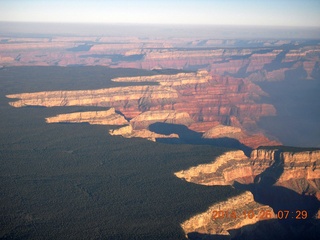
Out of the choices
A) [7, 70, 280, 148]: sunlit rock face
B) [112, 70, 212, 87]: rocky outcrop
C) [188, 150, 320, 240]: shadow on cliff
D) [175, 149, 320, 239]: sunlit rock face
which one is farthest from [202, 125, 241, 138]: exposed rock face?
[112, 70, 212, 87]: rocky outcrop

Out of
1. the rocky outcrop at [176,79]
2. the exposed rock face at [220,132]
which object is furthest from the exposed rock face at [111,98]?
the exposed rock face at [220,132]

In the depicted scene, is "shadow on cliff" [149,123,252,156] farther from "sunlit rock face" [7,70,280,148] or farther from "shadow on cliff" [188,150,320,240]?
"shadow on cliff" [188,150,320,240]

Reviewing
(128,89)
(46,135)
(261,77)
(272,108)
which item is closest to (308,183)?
(46,135)

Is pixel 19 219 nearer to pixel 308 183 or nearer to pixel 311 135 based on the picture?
pixel 308 183

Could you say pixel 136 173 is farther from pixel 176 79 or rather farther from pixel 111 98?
pixel 176 79

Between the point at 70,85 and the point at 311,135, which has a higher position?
the point at 70,85
